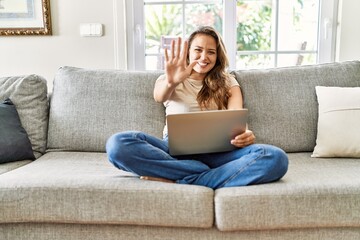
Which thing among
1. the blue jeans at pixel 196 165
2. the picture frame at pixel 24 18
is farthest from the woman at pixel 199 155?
the picture frame at pixel 24 18

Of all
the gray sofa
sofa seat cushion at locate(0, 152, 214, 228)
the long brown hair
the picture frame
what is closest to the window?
the picture frame

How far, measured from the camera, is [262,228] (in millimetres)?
1514

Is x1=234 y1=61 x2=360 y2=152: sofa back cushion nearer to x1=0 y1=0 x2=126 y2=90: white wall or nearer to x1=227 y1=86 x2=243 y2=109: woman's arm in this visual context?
x1=227 y1=86 x2=243 y2=109: woman's arm

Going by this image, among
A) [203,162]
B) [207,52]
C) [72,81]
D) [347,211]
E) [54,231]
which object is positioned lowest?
[54,231]

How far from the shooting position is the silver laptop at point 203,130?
154 centimetres

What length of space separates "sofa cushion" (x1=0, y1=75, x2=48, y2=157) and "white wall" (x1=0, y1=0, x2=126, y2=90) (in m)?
0.64

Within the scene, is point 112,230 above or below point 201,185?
below

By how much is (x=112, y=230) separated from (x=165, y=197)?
10.3 inches

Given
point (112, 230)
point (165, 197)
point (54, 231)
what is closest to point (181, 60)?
point (165, 197)

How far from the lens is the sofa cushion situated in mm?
2143

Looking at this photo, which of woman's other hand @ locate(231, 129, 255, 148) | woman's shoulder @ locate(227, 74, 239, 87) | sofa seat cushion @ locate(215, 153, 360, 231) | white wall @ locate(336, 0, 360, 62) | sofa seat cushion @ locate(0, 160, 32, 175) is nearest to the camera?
sofa seat cushion @ locate(215, 153, 360, 231)

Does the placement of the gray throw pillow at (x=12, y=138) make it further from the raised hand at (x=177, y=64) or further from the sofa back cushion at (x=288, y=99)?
the sofa back cushion at (x=288, y=99)

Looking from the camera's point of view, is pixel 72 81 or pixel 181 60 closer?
pixel 181 60

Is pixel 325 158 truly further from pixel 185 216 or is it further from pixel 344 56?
pixel 344 56
